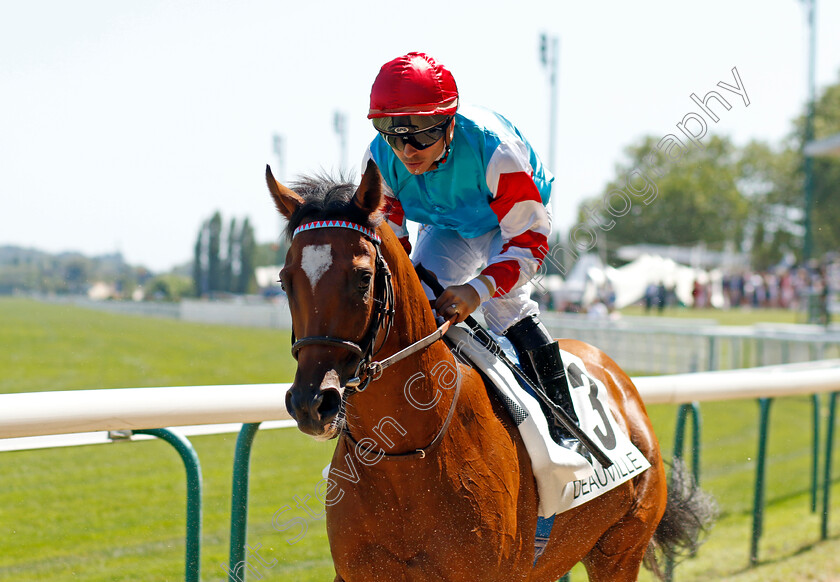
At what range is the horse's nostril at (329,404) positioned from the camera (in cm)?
162

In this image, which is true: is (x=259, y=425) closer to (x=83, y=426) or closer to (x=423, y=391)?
(x=83, y=426)

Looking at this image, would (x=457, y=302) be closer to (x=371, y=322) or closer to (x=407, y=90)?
(x=371, y=322)

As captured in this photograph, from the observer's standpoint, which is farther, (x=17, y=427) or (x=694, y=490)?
(x=694, y=490)

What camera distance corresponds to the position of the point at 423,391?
79.7 inches

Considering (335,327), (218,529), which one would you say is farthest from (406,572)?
(218,529)

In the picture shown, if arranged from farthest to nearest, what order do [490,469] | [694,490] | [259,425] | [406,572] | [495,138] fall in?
[694,490], [259,425], [495,138], [490,469], [406,572]

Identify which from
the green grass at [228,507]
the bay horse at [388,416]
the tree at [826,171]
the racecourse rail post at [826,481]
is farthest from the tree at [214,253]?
the tree at [826,171]

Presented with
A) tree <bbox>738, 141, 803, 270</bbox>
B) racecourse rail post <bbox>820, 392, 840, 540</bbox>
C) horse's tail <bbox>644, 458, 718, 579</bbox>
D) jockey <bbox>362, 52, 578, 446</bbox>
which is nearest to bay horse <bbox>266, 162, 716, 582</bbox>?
jockey <bbox>362, 52, 578, 446</bbox>

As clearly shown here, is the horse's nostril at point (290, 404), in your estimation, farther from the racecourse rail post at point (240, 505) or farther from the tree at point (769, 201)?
the tree at point (769, 201)

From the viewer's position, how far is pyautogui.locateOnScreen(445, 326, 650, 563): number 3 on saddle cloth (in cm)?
229

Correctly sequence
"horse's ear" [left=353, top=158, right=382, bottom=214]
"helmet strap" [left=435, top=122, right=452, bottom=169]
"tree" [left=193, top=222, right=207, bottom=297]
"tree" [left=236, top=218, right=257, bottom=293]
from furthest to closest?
"tree" [left=236, top=218, right=257, bottom=293] → "tree" [left=193, top=222, right=207, bottom=297] → "helmet strap" [left=435, top=122, right=452, bottom=169] → "horse's ear" [left=353, top=158, right=382, bottom=214]

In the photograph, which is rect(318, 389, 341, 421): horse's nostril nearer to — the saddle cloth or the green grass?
the saddle cloth

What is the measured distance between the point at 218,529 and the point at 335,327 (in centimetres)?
342

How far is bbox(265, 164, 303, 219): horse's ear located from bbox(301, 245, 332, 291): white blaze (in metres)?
0.19
